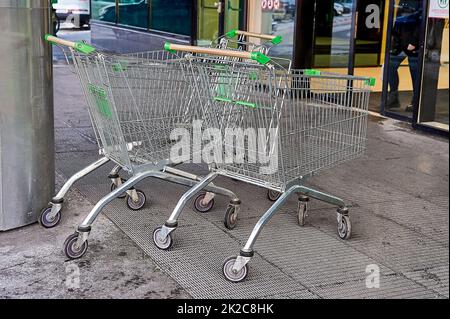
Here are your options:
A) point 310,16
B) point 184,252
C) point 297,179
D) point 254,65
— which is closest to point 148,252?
point 184,252

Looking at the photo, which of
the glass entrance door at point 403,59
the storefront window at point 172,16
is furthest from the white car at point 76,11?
the glass entrance door at point 403,59

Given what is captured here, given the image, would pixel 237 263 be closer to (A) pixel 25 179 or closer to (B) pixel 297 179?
(B) pixel 297 179

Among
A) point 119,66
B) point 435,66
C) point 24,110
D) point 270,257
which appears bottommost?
point 270,257

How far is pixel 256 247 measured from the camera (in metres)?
4.44

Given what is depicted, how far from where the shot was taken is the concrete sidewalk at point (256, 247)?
3.77 metres

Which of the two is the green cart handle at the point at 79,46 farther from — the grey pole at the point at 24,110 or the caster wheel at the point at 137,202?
the caster wheel at the point at 137,202

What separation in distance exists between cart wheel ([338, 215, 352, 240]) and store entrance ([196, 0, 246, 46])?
750cm

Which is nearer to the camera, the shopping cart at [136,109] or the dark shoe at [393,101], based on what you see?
the shopping cart at [136,109]

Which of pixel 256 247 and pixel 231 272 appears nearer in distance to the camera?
pixel 231 272

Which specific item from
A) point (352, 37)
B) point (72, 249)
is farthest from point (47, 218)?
point (352, 37)

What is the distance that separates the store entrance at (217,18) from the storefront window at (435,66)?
4.18 m

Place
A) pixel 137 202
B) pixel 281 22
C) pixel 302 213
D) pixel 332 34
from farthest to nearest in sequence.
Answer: pixel 281 22 < pixel 332 34 < pixel 137 202 < pixel 302 213

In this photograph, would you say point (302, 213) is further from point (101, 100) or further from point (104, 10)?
point (104, 10)

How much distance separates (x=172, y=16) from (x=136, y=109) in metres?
9.56
